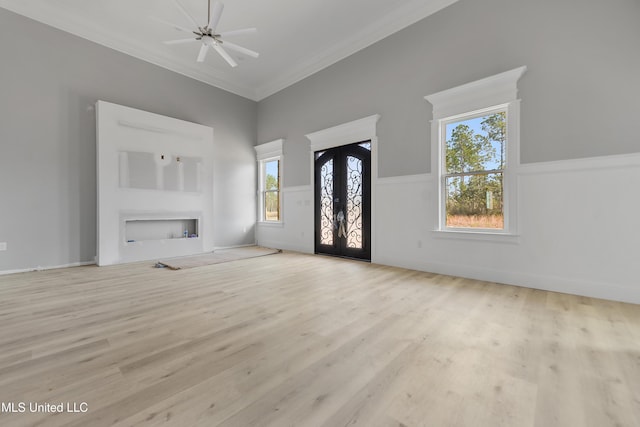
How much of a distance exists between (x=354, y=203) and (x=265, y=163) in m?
3.03

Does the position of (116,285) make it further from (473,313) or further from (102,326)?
(473,313)

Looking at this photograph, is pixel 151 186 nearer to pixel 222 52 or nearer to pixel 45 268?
pixel 45 268

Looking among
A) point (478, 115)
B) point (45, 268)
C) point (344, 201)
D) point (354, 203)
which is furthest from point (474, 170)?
point (45, 268)

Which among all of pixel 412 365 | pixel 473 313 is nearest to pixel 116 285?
pixel 412 365

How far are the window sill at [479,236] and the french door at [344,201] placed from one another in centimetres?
131

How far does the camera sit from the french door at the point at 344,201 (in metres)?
4.90

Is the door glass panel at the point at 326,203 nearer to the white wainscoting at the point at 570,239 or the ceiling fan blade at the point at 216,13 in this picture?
the white wainscoting at the point at 570,239

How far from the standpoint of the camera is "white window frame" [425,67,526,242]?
3303 millimetres

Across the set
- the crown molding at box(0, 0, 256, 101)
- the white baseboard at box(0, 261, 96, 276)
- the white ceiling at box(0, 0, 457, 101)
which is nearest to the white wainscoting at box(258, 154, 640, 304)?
the white ceiling at box(0, 0, 457, 101)

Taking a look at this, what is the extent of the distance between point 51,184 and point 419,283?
569cm

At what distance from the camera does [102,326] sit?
214 centimetres

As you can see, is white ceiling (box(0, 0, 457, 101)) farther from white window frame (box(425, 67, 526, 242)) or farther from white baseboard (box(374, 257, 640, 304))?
white baseboard (box(374, 257, 640, 304))

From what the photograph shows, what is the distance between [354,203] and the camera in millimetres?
5078

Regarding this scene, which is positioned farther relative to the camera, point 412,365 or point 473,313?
point 473,313
